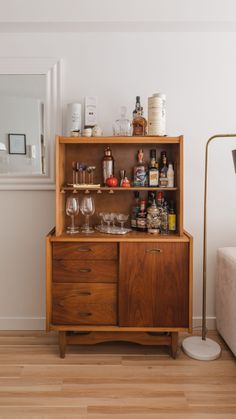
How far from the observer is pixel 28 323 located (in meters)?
2.82

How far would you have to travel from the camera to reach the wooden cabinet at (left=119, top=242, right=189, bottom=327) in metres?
2.29

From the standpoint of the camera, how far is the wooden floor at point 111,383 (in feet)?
6.05

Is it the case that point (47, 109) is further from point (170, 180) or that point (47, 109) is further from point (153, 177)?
point (170, 180)

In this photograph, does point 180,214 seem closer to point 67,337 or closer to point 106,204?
point 106,204

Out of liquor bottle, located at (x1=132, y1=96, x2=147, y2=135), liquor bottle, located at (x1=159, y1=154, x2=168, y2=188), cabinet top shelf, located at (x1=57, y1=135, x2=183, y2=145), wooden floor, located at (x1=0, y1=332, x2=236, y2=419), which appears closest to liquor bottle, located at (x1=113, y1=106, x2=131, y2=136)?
liquor bottle, located at (x1=132, y1=96, x2=147, y2=135)

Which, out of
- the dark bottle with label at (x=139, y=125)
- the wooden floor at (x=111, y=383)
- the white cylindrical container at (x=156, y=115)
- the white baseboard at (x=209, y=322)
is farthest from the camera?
A: the white baseboard at (x=209, y=322)

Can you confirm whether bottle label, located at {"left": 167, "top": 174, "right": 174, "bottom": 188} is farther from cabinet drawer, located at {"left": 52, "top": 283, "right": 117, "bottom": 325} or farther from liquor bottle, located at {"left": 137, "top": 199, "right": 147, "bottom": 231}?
cabinet drawer, located at {"left": 52, "top": 283, "right": 117, "bottom": 325}

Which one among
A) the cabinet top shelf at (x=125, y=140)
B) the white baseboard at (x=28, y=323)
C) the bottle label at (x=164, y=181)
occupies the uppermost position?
the cabinet top shelf at (x=125, y=140)

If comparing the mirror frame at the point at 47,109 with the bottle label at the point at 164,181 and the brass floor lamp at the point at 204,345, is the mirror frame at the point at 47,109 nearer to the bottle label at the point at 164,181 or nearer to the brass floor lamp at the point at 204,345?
the bottle label at the point at 164,181

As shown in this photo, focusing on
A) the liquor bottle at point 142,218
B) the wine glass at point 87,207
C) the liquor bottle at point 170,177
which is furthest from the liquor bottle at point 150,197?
the wine glass at point 87,207

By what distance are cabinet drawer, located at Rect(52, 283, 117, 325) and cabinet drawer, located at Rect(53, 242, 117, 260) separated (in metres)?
0.18

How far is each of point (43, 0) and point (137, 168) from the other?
131 cm

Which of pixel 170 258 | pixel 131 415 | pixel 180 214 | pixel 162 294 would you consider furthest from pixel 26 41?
pixel 131 415

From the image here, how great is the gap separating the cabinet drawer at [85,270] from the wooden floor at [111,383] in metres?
0.53
